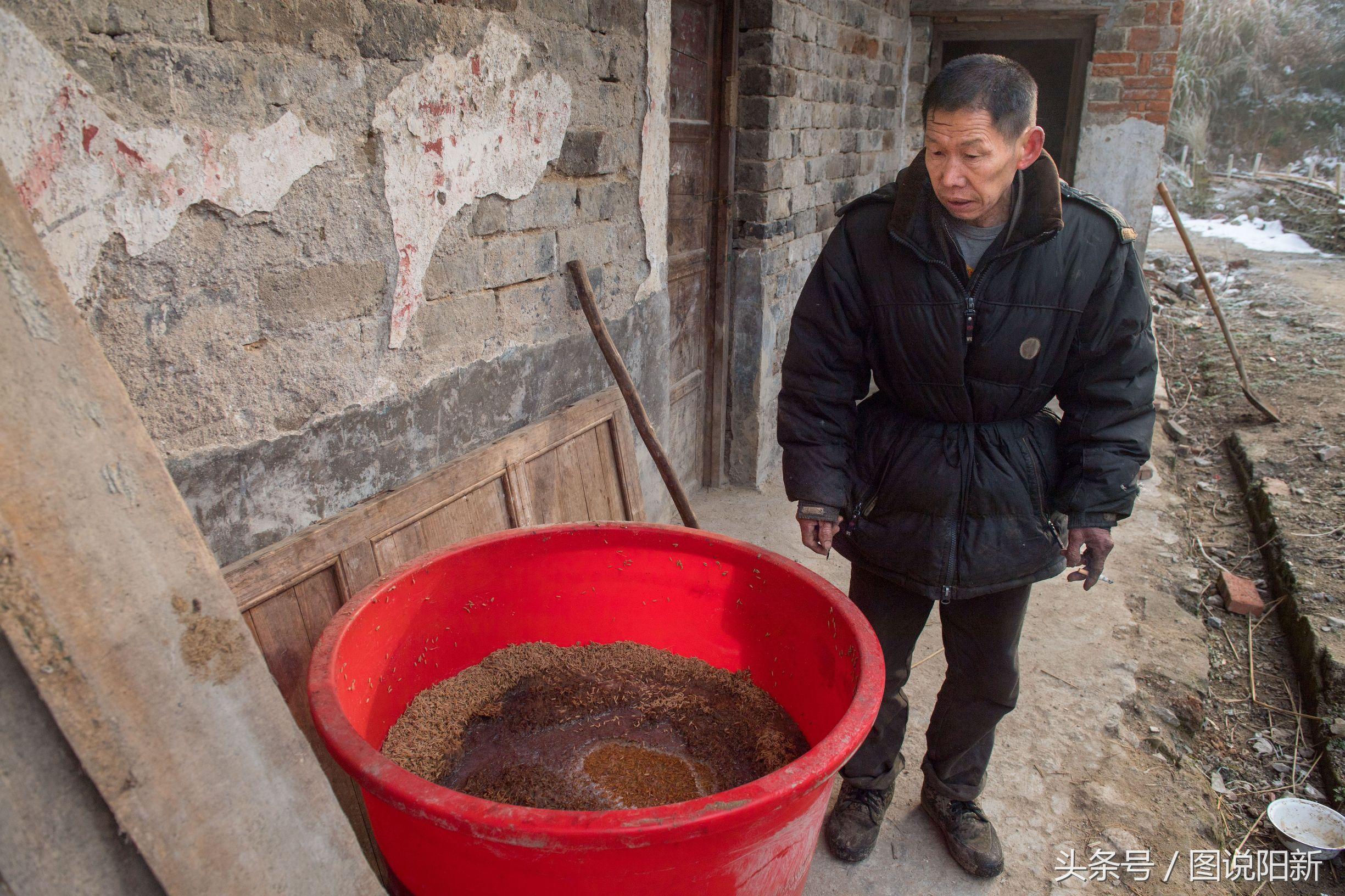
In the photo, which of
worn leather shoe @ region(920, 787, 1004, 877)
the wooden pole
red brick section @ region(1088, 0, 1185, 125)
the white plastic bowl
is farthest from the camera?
red brick section @ region(1088, 0, 1185, 125)

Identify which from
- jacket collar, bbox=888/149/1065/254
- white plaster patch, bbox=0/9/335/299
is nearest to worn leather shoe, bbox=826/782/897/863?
jacket collar, bbox=888/149/1065/254

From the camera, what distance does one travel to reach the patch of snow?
12.5 m

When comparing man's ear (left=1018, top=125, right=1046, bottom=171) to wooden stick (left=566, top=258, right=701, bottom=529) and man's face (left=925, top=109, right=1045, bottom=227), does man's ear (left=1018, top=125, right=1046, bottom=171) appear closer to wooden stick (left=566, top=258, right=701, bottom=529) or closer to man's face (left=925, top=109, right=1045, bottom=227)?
man's face (left=925, top=109, right=1045, bottom=227)

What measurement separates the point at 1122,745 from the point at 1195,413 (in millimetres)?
4438

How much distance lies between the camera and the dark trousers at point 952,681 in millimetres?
2002

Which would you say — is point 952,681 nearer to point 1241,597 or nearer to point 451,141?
point 451,141

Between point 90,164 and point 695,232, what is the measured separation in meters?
2.74

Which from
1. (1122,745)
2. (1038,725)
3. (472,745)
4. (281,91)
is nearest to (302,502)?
(472,745)

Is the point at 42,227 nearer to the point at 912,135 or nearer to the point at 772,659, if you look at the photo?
the point at 772,659

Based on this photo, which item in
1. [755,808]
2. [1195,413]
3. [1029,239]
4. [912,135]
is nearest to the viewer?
[755,808]

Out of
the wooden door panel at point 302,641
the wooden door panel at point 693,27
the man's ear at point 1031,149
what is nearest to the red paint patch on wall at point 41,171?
the wooden door panel at point 302,641

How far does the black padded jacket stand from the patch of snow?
12791 millimetres

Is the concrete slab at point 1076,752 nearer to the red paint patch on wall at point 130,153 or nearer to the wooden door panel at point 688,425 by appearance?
the wooden door panel at point 688,425

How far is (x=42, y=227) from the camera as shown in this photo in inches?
49.1
